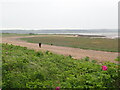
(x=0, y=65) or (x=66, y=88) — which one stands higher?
(x=0, y=65)

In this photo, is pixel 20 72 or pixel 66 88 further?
pixel 20 72

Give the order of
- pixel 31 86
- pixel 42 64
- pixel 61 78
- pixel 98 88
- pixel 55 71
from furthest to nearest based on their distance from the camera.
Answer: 1. pixel 42 64
2. pixel 55 71
3. pixel 61 78
4. pixel 31 86
5. pixel 98 88

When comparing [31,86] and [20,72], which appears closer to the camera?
[31,86]

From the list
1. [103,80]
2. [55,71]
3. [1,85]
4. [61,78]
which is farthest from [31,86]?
[103,80]

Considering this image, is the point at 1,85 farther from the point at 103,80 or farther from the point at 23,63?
the point at 103,80

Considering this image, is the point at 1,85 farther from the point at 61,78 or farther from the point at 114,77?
the point at 114,77

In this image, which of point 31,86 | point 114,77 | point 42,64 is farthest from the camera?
point 42,64

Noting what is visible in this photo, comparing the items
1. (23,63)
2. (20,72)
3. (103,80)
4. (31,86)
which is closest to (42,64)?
(23,63)

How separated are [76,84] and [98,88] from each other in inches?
26.3

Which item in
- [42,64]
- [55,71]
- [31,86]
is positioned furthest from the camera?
[42,64]

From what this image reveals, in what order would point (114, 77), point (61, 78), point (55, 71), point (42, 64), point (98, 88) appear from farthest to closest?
point (42, 64) < point (55, 71) < point (61, 78) < point (114, 77) < point (98, 88)

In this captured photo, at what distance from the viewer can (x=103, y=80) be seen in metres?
5.39

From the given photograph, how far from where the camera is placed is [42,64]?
7645 millimetres

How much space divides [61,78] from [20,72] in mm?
1505
